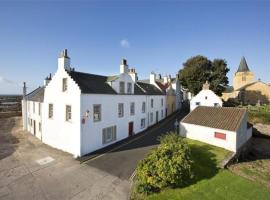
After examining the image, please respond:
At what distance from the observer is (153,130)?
1105 inches

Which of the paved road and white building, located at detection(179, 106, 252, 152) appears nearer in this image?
the paved road

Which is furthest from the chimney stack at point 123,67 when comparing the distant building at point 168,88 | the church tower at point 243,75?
the church tower at point 243,75

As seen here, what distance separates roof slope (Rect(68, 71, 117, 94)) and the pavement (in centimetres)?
692

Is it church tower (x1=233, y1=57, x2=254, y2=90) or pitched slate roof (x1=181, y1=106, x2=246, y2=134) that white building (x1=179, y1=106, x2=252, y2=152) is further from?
church tower (x1=233, y1=57, x2=254, y2=90)

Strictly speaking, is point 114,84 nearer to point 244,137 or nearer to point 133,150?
point 133,150

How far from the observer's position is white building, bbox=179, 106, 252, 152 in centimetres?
1861

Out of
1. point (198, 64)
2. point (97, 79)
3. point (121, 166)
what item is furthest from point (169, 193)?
point (198, 64)

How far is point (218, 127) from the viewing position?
64.0 feet

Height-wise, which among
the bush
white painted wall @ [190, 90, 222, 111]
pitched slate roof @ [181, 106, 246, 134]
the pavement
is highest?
white painted wall @ [190, 90, 222, 111]

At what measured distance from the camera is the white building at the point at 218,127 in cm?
1861

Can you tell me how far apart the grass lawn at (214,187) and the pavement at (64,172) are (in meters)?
3.61

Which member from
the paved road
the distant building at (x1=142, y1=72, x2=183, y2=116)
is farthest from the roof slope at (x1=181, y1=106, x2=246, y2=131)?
the distant building at (x1=142, y1=72, x2=183, y2=116)

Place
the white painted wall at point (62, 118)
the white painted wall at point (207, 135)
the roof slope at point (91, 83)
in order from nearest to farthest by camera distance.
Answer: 1. the white painted wall at point (62, 118)
2. the roof slope at point (91, 83)
3. the white painted wall at point (207, 135)

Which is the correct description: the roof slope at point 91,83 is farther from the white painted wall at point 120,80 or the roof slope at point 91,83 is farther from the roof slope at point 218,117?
the roof slope at point 218,117
